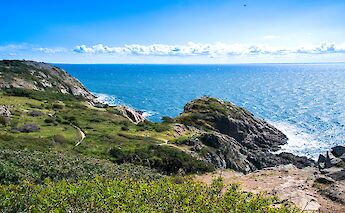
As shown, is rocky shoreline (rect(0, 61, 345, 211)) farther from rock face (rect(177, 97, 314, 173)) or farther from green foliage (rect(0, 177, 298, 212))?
green foliage (rect(0, 177, 298, 212))

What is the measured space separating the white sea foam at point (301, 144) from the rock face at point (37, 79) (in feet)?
234

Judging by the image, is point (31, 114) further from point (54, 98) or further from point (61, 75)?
point (61, 75)

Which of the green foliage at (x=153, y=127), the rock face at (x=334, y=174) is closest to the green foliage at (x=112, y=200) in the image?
the rock face at (x=334, y=174)

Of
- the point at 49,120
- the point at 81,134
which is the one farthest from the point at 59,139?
the point at 49,120

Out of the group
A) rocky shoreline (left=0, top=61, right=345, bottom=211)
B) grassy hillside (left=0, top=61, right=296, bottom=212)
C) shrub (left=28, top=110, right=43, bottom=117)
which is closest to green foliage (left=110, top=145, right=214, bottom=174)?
grassy hillside (left=0, top=61, right=296, bottom=212)

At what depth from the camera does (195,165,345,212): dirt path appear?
25406 mm

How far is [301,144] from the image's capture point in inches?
4119

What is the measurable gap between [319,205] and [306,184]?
6.19m

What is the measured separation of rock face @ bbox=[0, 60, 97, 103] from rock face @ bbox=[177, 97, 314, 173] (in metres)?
44.5

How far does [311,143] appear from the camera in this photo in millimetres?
103938

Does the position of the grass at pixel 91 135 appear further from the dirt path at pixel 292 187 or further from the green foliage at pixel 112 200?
the green foliage at pixel 112 200

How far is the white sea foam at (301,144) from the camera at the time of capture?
96.6 m

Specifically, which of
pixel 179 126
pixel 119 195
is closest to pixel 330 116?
pixel 179 126

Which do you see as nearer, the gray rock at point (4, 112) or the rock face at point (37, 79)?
the gray rock at point (4, 112)
